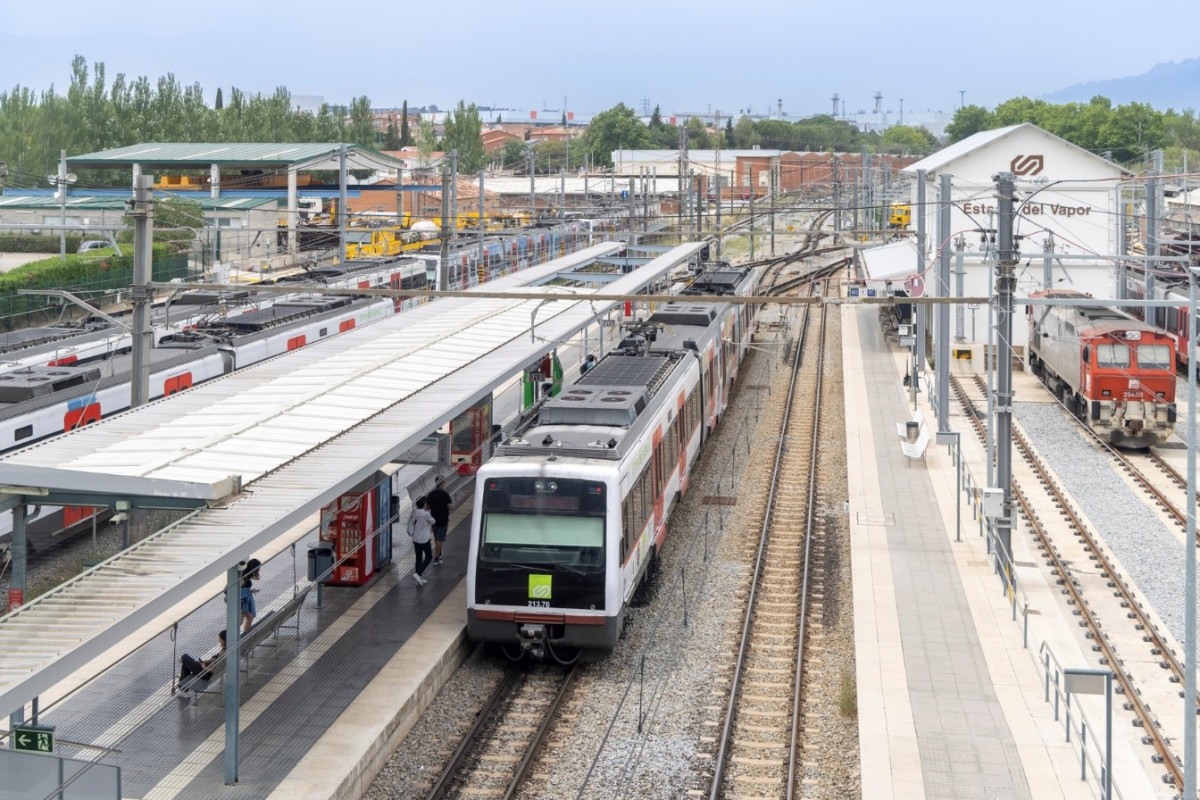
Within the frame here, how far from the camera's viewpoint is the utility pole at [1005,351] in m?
17.5

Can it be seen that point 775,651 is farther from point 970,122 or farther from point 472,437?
point 970,122

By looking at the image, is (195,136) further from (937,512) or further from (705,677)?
Result: (705,677)

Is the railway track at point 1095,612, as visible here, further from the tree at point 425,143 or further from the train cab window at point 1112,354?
the tree at point 425,143

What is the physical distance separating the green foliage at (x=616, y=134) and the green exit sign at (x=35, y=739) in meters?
135

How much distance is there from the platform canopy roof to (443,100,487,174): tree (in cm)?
4144

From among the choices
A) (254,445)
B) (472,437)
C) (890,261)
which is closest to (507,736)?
(254,445)

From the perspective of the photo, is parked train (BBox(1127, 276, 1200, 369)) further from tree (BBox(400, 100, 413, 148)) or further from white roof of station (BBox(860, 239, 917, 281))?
tree (BBox(400, 100, 413, 148))

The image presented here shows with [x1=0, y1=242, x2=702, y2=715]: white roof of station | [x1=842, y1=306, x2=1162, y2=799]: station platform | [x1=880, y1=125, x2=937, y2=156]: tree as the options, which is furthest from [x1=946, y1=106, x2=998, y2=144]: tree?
[x1=0, y1=242, x2=702, y2=715]: white roof of station

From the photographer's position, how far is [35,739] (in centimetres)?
1080

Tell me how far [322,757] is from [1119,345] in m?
23.2

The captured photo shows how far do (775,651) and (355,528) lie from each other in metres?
5.68

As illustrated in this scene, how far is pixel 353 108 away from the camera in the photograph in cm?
11019

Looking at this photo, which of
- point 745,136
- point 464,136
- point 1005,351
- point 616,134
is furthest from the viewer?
point 745,136

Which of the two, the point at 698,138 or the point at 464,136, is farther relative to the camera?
the point at 698,138
